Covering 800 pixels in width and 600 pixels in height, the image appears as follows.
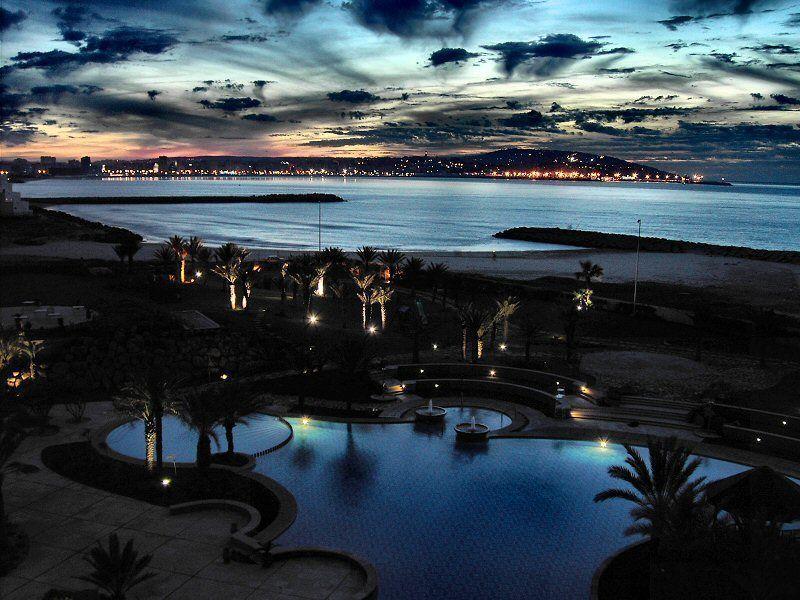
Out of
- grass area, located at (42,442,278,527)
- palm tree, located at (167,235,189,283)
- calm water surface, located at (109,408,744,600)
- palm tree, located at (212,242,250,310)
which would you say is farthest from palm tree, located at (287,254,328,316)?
grass area, located at (42,442,278,527)

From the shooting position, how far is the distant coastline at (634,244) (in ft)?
301

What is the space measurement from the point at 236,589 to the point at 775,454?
54.2ft

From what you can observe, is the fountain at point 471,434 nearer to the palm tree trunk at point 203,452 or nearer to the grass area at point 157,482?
the grass area at point 157,482

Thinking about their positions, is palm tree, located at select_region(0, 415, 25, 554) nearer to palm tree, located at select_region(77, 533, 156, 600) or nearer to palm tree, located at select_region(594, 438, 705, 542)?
palm tree, located at select_region(77, 533, 156, 600)

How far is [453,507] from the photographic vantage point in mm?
16016

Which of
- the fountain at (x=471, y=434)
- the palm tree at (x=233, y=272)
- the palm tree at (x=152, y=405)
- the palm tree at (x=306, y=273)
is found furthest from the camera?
the palm tree at (x=233, y=272)

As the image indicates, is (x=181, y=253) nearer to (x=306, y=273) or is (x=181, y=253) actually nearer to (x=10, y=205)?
(x=306, y=273)

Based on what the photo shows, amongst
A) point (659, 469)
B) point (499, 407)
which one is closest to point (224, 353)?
point (499, 407)

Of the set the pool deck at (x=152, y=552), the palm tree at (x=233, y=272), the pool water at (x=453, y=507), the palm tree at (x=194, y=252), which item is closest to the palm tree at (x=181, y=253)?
the palm tree at (x=194, y=252)

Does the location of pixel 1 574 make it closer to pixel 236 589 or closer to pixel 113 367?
pixel 236 589

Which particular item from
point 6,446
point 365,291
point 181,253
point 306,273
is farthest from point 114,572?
point 181,253

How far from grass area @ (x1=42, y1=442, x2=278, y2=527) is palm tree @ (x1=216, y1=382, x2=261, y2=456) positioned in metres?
1.36

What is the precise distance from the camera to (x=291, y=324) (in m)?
35.3

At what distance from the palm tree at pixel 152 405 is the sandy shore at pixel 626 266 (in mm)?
52774
